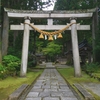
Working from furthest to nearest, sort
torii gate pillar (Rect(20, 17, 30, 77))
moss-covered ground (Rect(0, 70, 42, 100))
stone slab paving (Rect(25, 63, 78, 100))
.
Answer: torii gate pillar (Rect(20, 17, 30, 77)) → moss-covered ground (Rect(0, 70, 42, 100)) → stone slab paving (Rect(25, 63, 78, 100))

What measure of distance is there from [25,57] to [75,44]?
4.02 m

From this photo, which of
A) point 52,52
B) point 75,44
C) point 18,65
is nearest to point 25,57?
point 18,65

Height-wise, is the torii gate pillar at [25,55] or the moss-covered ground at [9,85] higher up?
the torii gate pillar at [25,55]

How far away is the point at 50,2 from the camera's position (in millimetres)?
19750

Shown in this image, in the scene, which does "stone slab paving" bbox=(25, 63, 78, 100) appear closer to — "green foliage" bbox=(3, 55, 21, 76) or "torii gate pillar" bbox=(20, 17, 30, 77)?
"torii gate pillar" bbox=(20, 17, 30, 77)

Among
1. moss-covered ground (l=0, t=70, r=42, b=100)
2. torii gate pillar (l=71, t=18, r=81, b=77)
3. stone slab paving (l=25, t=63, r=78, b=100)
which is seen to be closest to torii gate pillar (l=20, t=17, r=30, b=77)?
moss-covered ground (l=0, t=70, r=42, b=100)

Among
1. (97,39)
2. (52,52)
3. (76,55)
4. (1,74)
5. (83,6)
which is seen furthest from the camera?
(52,52)

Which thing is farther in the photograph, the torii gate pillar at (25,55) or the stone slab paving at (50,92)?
the torii gate pillar at (25,55)

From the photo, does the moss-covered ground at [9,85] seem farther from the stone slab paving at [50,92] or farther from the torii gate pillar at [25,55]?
the torii gate pillar at [25,55]

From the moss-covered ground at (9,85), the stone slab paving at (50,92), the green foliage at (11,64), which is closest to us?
the stone slab paving at (50,92)

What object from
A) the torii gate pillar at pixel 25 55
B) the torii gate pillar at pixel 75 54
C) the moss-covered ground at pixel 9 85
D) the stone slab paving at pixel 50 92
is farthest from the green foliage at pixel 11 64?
the torii gate pillar at pixel 75 54

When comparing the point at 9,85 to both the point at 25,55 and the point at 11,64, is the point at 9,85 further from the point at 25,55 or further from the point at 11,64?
the point at 11,64

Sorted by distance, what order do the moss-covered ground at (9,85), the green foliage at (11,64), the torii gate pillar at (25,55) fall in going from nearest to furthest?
the moss-covered ground at (9,85) < the torii gate pillar at (25,55) < the green foliage at (11,64)

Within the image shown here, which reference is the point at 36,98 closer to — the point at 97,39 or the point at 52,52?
the point at 97,39
